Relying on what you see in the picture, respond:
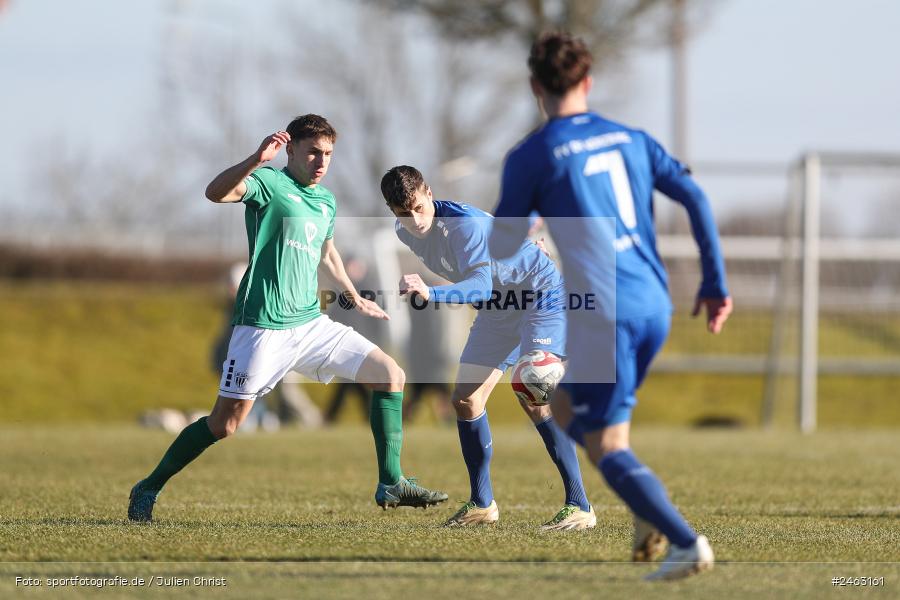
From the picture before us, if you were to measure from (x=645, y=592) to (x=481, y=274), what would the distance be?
7.42 feet

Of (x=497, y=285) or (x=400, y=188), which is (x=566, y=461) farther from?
(x=400, y=188)

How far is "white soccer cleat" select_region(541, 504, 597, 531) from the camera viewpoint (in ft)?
22.9

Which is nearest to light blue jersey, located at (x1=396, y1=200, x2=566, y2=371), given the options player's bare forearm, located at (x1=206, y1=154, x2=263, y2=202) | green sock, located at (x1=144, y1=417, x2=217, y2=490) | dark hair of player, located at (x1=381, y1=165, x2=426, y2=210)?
dark hair of player, located at (x1=381, y1=165, x2=426, y2=210)

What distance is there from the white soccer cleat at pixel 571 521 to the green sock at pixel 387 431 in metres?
0.85

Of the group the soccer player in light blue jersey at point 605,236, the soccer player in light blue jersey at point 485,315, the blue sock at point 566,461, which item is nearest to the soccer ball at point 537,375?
the soccer player in light blue jersey at point 485,315

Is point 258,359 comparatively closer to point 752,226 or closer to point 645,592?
point 645,592

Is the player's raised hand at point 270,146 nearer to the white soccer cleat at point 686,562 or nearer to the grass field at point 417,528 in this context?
the grass field at point 417,528

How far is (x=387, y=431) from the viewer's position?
7.31 m

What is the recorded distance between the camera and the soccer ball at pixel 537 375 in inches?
277

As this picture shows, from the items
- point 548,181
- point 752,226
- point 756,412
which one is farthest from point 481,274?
point 756,412

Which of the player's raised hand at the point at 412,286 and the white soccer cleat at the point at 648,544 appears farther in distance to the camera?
the player's raised hand at the point at 412,286

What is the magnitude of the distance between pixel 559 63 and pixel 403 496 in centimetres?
272

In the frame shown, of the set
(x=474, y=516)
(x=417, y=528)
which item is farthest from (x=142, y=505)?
(x=474, y=516)

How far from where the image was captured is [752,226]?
22188 mm
